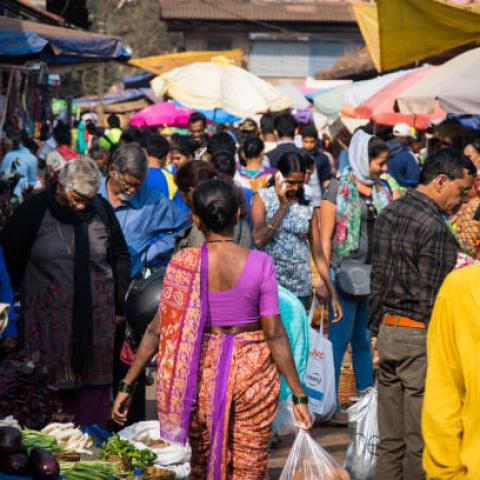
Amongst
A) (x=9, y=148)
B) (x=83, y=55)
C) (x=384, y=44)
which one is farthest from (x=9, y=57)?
(x=9, y=148)

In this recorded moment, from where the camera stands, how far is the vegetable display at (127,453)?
582cm

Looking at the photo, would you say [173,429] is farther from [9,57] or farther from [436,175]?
[9,57]

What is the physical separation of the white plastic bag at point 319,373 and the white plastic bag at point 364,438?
0.95 metres

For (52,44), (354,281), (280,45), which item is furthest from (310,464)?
(280,45)

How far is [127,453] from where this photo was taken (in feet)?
19.2

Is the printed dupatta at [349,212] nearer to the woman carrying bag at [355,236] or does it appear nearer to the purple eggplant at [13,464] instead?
the woman carrying bag at [355,236]

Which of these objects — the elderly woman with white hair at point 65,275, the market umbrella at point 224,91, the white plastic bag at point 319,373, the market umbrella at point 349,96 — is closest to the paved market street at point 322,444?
the white plastic bag at point 319,373

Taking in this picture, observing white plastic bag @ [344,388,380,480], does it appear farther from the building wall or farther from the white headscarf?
the building wall

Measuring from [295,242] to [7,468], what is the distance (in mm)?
3301

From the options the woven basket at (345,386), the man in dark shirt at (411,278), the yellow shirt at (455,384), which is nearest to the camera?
the yellow shirt at (455,384)

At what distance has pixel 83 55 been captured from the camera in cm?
1097

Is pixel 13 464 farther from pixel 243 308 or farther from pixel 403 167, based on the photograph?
pixel 403 167

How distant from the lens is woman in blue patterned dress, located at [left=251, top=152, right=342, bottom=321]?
24.5ft

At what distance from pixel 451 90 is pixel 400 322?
3.20 m
